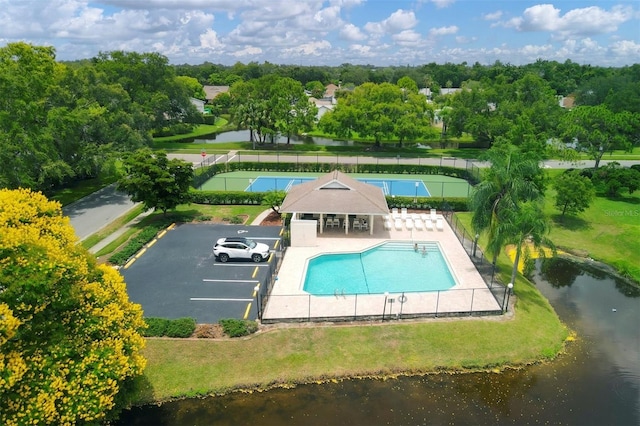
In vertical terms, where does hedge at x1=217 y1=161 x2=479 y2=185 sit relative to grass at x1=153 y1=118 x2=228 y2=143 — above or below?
below

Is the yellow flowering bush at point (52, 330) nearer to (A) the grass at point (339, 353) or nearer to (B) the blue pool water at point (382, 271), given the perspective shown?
(A) the grass at point (339, 353)

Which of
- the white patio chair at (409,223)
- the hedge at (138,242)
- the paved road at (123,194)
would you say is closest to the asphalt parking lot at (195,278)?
the hedge at (138,242)

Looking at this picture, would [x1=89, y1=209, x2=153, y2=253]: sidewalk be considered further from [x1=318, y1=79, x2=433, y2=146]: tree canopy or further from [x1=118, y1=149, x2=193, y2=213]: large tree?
[x1=318, y1=79, x2=433, y2=146]: tree canopy

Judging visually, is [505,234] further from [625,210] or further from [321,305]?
[625,210]

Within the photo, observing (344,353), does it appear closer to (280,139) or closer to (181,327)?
(181,327)

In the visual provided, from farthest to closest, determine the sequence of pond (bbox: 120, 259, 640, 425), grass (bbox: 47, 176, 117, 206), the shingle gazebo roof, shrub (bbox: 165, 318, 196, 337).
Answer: grass (bbox: 47, 176, 117, 206), the shingle gazebo roof, shrub (bbox: 165, 318, 196, 337), pond (bbox: 120, 259, 640, 425)

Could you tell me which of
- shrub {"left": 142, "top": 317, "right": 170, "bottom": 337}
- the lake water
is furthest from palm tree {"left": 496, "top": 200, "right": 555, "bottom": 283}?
the lake water

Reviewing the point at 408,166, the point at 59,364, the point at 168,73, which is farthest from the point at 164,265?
the point at 168,73

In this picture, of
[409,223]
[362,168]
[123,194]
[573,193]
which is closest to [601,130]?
[573,193]
